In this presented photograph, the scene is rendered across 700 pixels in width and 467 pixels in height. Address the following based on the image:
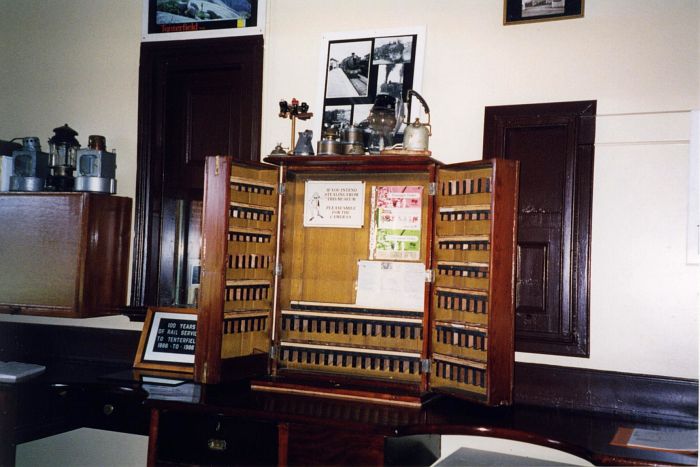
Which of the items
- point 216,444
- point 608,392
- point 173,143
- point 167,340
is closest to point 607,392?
point 608,392

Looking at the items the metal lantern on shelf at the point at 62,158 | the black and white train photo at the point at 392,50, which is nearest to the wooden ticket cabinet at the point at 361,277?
the black and white train photo at the point at 392,50

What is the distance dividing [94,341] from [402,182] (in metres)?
2.34

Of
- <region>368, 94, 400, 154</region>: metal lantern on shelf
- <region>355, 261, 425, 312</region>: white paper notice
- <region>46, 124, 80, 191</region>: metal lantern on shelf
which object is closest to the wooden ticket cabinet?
<region>355, 261, 425, 312</region>: white paper notice

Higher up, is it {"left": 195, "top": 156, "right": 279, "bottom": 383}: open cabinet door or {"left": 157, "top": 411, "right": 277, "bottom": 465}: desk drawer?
{"left": 195, "top": 156, "right": 279, "bottom": 383}: open cabinet door

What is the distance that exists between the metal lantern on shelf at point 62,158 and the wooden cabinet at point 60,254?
0.15 metres

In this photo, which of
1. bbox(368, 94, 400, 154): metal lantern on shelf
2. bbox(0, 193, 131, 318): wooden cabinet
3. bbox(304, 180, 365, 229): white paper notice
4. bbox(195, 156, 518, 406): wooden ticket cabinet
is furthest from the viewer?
bbox(0, 193, 131, 318): wooden cabinet

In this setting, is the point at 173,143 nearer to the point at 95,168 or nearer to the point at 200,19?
the point at 95,168

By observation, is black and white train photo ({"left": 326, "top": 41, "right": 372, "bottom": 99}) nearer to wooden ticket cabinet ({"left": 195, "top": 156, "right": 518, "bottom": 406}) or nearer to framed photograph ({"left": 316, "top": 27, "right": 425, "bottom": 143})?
framed photograph ({"left": 316, "top": 27, "right": 425, "bottom": 143})

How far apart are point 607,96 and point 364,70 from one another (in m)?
1.32

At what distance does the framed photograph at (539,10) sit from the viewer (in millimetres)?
3295

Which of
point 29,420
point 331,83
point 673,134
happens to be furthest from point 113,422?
point 673,134

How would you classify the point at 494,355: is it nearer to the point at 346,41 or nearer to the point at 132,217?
the point at 346,41

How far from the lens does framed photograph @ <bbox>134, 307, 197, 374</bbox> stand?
144 inches

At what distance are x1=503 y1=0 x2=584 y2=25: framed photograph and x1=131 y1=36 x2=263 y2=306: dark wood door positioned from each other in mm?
1686
